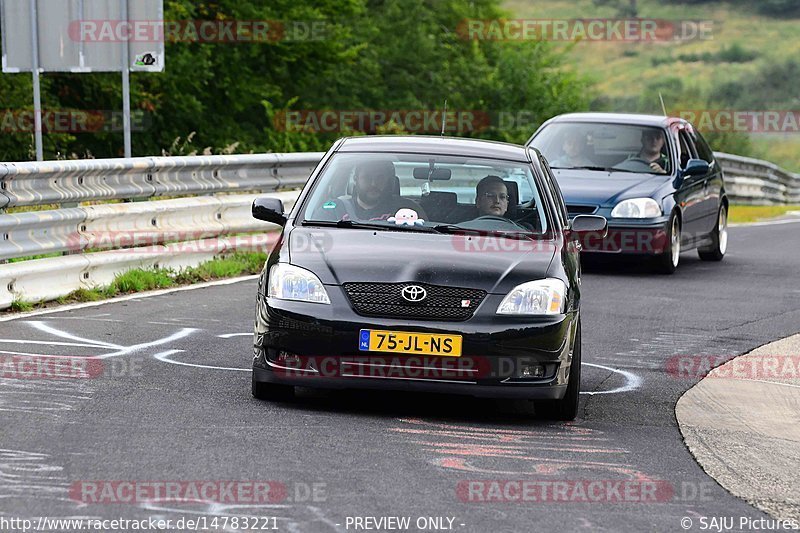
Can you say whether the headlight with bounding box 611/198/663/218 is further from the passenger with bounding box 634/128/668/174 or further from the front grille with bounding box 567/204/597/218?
the passenger with bounding box 634/128/668/174

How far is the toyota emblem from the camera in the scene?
7895mm

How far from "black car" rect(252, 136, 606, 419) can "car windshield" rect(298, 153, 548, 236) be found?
0.04m

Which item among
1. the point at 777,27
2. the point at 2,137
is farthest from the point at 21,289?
the point at 777,27

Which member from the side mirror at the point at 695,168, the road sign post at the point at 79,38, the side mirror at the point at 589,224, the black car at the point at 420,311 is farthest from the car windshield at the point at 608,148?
the black car at the point at 420,311

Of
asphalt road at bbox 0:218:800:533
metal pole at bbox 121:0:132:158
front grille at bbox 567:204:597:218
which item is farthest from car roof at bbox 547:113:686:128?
asphalt road at bbox 0:218:800:533

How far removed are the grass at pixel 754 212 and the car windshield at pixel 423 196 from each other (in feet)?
57.6

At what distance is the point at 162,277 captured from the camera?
13.3 metres

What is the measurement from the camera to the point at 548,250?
848cm

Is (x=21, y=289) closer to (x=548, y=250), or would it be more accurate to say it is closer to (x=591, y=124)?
(x=548, y=250)

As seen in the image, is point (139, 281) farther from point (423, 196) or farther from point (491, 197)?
point (491, 197)

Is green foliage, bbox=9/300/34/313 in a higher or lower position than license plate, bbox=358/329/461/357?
lower

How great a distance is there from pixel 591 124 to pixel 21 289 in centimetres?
787

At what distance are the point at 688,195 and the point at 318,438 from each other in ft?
33.6

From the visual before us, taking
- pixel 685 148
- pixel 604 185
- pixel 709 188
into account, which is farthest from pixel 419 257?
pixel 709 188
